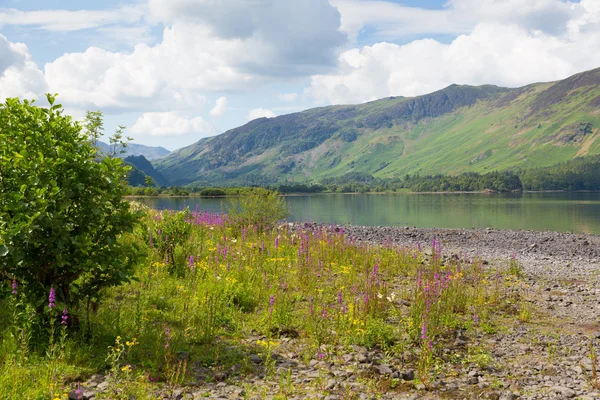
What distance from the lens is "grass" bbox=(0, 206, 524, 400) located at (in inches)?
274

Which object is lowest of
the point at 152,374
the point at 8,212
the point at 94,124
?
the point at 152,374

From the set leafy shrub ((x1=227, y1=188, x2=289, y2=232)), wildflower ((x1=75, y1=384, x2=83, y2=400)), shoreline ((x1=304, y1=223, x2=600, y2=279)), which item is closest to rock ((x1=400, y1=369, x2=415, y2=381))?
wildflower ((x1=75, y1=384, x2=83, y2=400))

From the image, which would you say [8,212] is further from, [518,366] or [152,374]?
[518,366]

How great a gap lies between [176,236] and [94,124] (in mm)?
10872

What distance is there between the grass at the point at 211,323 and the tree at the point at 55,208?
65 cm

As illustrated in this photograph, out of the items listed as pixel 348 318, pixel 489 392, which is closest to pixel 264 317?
pixel 348 318

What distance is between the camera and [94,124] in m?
21.5

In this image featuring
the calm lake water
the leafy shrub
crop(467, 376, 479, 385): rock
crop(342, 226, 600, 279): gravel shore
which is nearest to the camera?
crop(467, 376, 479, 385): rock

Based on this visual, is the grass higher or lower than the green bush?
lower

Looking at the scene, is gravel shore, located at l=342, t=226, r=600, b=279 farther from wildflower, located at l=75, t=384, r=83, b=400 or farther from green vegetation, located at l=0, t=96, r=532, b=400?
wildflower, located at l=75, t=384, r=83, b=400

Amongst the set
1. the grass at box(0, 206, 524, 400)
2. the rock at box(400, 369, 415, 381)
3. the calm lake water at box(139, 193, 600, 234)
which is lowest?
the calm lake water at box(139, 193, 600, 234)

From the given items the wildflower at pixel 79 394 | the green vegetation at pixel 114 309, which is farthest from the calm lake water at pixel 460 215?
the wildflower at pixel 79 394

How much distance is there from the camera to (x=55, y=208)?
7.26 meters

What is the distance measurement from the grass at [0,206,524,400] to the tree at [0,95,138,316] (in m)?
0.65
